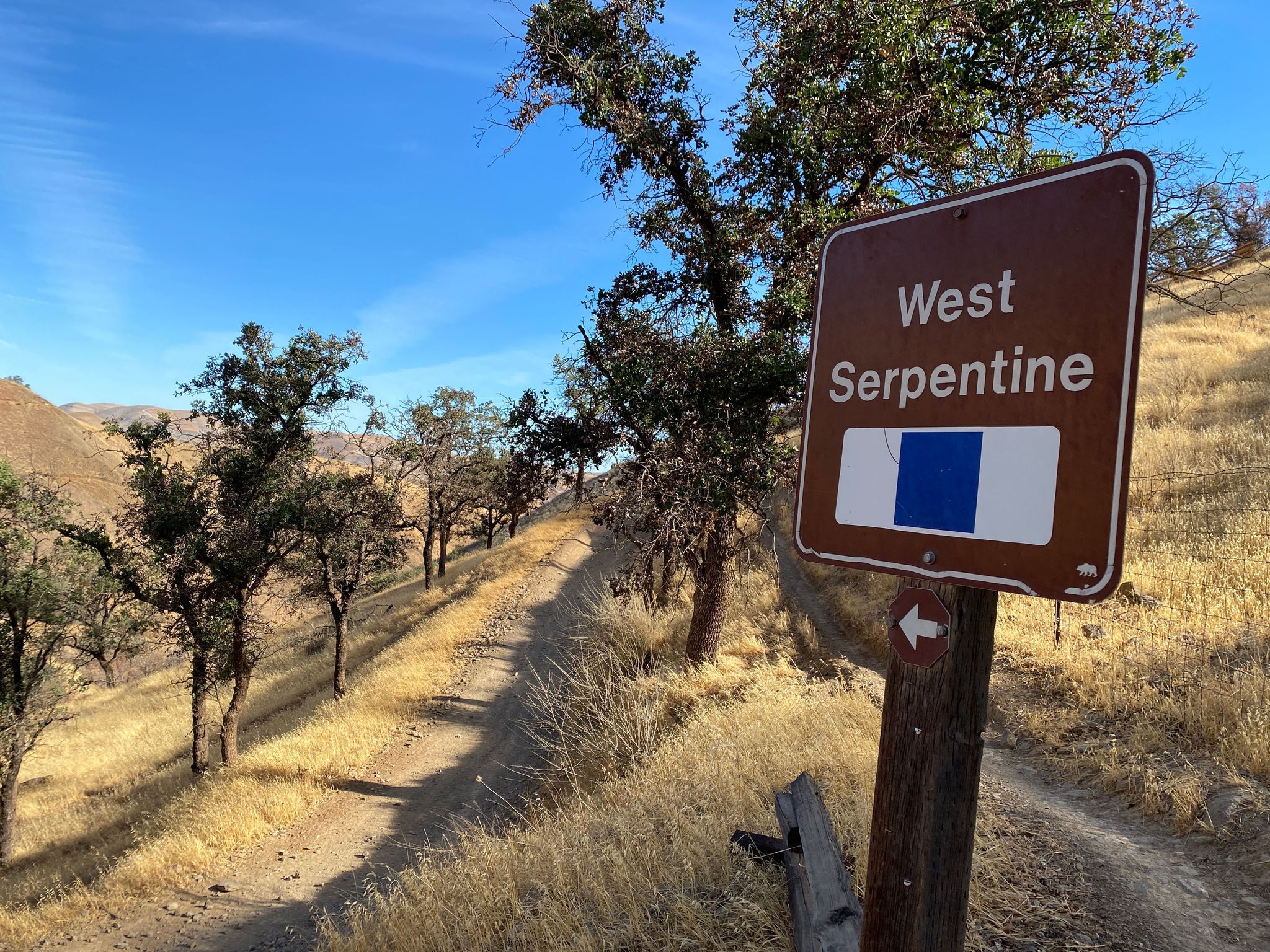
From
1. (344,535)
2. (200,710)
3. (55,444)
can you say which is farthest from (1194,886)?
(55,444)

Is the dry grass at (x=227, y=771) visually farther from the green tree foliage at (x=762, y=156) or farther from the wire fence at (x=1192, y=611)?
the wire fence at (x=1192, y=611)

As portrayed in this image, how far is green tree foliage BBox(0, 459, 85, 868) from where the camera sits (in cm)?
1520

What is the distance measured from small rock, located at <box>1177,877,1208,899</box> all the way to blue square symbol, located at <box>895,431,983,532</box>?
13.3ft

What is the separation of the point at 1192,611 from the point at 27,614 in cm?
2283

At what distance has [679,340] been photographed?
9.31 meters

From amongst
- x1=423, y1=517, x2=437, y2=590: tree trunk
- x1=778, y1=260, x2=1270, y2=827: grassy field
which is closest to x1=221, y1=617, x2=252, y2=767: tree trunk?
x1=423, y1=517, x2=437, y2=590: tree trunk

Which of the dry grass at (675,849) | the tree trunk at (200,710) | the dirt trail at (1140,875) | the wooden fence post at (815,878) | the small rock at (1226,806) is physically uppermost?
the small rock at (1226,806)

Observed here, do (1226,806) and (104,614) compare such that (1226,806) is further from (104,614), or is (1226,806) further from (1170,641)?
(104,614)

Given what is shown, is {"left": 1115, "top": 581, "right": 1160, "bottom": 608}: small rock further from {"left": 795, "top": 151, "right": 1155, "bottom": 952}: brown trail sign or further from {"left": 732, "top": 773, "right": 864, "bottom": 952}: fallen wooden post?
{"left": 795, "top": 151, "right": 1155, "bottom": 952}: brown trail sign

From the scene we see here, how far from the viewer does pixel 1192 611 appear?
7.66m

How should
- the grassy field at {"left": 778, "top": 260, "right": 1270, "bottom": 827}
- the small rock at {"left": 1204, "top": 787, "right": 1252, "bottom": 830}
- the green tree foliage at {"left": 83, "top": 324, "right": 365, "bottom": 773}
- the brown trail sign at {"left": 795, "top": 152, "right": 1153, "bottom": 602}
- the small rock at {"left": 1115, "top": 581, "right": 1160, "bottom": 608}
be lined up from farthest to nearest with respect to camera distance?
the green tree foliage at {"left": 83, "top": 324, "right": 365, "bottom": 773}
the small rock at {"left": 1115, "top": 581, "right": 1160, "bottom": 608}
the grassy field at {"left": 778, "top": 260, "right": 1270, "bottom": 827}
the small rock at {"left": 1204, "top": 787, "right": 1252, "bottom": 830}
the brown trail sign at {"left": 795, "top": 152, "right": 1153, "bottom": 602}

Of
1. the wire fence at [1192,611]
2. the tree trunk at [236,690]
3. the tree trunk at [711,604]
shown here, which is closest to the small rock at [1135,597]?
the wire fence at [1192,611]

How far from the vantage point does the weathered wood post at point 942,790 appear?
1989 mm

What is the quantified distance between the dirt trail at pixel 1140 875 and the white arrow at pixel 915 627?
277 cm
